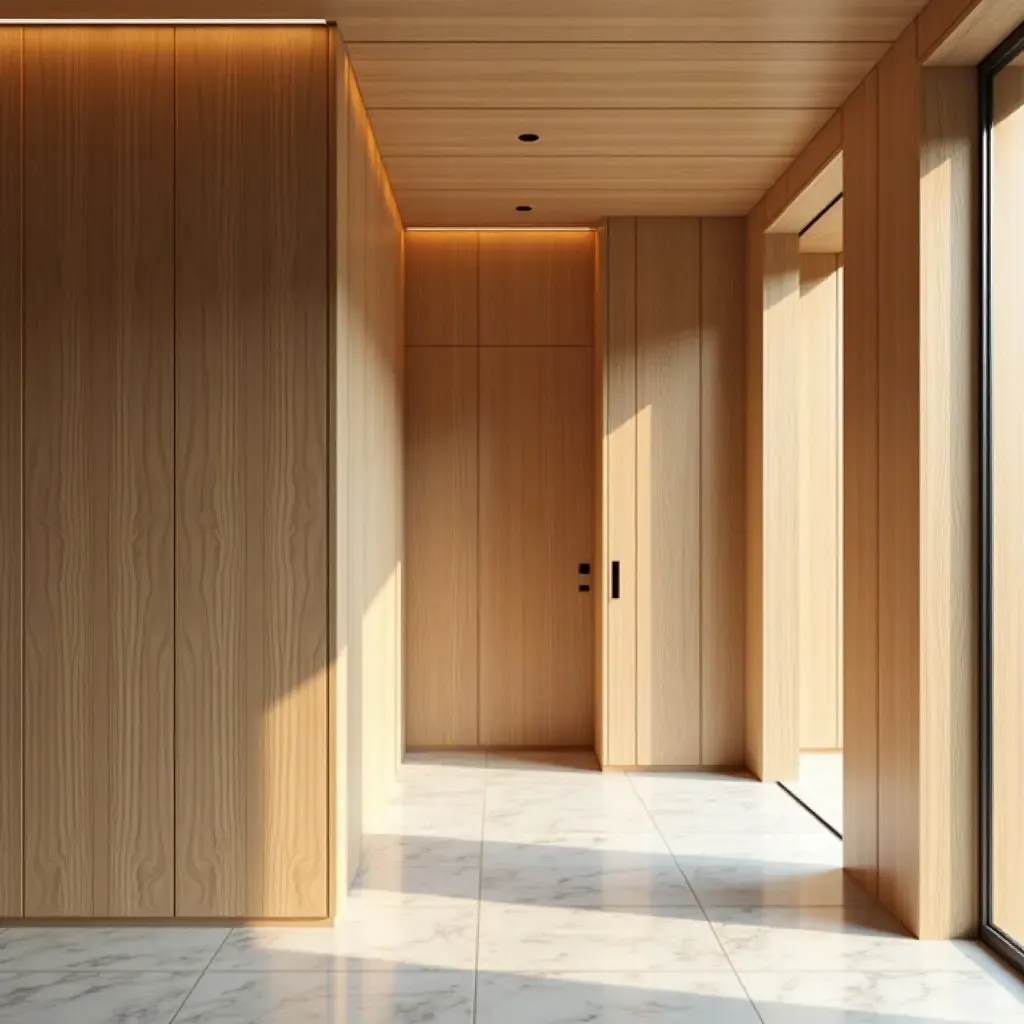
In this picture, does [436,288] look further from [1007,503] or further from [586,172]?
[1007,503]

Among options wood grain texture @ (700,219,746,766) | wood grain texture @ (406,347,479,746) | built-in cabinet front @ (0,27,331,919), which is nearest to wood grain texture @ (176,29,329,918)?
built-in cabinet front @ (0,27,331,919)

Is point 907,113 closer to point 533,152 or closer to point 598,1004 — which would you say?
point 533,152

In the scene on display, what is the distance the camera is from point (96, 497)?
4.39 metres

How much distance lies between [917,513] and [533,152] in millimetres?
2692

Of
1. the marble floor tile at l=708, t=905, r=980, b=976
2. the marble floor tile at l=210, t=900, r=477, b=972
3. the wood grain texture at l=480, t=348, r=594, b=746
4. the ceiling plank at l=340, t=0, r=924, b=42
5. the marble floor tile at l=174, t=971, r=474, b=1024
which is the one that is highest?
the ceiling plank at l=340, t=0, r=924, b=42

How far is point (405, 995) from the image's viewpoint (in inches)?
148

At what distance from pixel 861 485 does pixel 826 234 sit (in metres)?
2.69

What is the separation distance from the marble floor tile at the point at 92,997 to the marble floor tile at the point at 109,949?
70 mm

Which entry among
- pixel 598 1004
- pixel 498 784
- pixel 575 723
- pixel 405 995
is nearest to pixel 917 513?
pixel 598 1004

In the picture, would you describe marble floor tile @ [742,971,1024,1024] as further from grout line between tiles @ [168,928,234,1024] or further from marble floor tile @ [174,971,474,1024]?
grout line between tiles @ [168,928,234,1024]

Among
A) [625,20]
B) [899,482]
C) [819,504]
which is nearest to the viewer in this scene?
[625,20]

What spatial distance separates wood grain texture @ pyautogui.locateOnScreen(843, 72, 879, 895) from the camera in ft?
→ 15.8

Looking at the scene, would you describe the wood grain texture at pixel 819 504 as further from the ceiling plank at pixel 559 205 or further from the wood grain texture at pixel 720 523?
the ceiling plank at pixel 559 205

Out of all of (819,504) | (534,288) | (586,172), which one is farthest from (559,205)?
(819,504)
